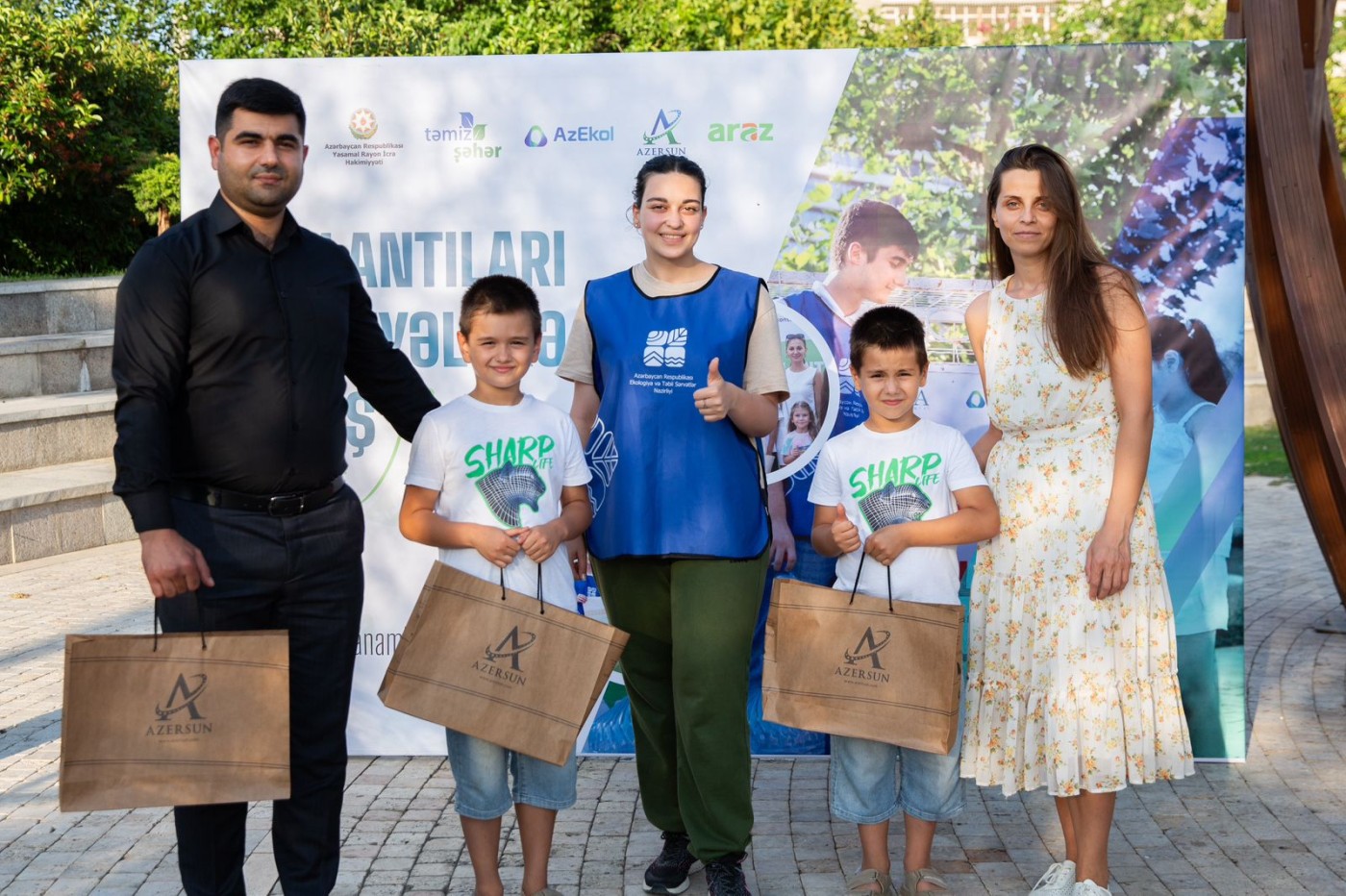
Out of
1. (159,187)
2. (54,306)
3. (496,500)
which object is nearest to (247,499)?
(496,500)

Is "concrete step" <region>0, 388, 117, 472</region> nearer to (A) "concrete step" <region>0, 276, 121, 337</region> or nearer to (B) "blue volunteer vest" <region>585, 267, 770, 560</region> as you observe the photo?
(A) "concrete step" <region>0, 276, 121, 337</region>

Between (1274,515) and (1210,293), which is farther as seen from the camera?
(1274,515)

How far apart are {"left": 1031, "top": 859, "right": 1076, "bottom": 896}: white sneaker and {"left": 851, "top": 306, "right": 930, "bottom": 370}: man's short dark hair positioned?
55.6 inches

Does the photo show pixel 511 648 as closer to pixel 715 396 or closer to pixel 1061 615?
pixel 715 396

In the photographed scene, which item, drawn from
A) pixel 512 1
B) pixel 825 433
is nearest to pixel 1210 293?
pixel 825 433

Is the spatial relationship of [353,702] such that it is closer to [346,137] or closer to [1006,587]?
[346,137]

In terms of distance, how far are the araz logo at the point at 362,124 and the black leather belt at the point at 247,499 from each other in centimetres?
214

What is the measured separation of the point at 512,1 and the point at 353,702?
14768 mm

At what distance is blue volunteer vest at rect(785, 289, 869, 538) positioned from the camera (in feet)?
17.1

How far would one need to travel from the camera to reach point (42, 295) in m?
12.1

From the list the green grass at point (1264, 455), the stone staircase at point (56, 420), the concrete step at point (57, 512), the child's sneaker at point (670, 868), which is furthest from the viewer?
the green grass at point (1264, 455)

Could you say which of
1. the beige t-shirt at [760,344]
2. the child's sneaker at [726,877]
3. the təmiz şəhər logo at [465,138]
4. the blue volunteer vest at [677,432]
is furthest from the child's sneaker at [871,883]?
the təmiz şəhər logo at [465,138]

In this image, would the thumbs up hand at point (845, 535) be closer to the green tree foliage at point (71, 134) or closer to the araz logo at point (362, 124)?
the araz logo at point (362, 124)

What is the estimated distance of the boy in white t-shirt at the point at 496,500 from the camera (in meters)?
3.72
